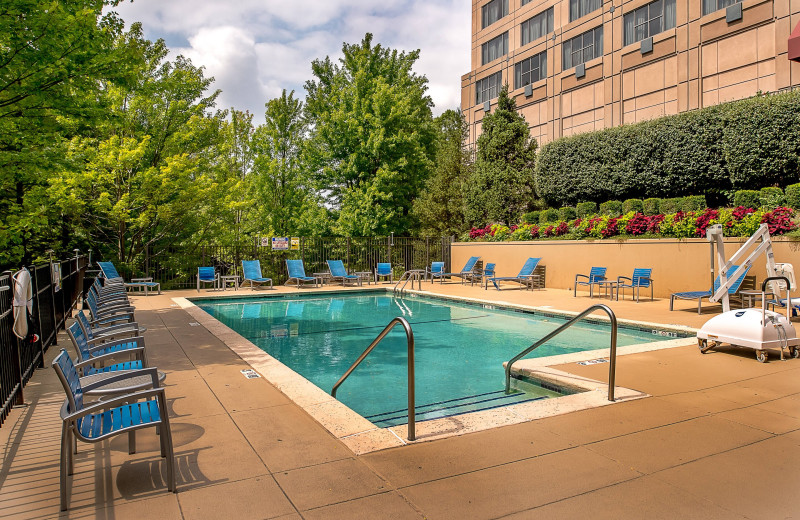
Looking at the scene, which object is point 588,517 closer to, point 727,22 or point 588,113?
point 727,22

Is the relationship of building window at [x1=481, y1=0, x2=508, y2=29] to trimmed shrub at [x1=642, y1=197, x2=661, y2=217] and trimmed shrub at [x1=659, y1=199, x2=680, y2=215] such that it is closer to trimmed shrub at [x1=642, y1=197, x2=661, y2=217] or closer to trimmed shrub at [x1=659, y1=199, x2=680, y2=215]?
trimmed shrub at [x1=642, y1=197, x2=661, y2=217]

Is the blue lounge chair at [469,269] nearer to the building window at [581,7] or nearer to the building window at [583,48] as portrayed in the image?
the building window at [583,48]

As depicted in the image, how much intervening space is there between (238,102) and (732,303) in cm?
2545

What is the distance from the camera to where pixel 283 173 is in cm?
2698

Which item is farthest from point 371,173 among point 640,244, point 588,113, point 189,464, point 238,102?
point 189,464

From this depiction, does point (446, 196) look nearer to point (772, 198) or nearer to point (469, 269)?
point (469, 269)

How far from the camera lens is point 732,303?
11.8m

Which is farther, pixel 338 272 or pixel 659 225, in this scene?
pixel 338 272

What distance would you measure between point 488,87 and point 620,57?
1111cm

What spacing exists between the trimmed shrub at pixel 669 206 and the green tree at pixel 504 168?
6.97 meters

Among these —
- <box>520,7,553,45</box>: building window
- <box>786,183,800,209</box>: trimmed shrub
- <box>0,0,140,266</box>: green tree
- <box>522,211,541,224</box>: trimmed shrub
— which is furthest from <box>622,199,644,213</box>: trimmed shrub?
<box>520,7,553,45</box>: building window

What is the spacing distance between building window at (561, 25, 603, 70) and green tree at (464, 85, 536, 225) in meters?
9.95

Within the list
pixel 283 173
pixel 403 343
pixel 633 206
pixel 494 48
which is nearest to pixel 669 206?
pixel 633 206

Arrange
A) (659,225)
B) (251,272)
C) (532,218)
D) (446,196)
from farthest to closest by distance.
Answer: (446,196) → (532,218) → (251,272) → (659,225)
